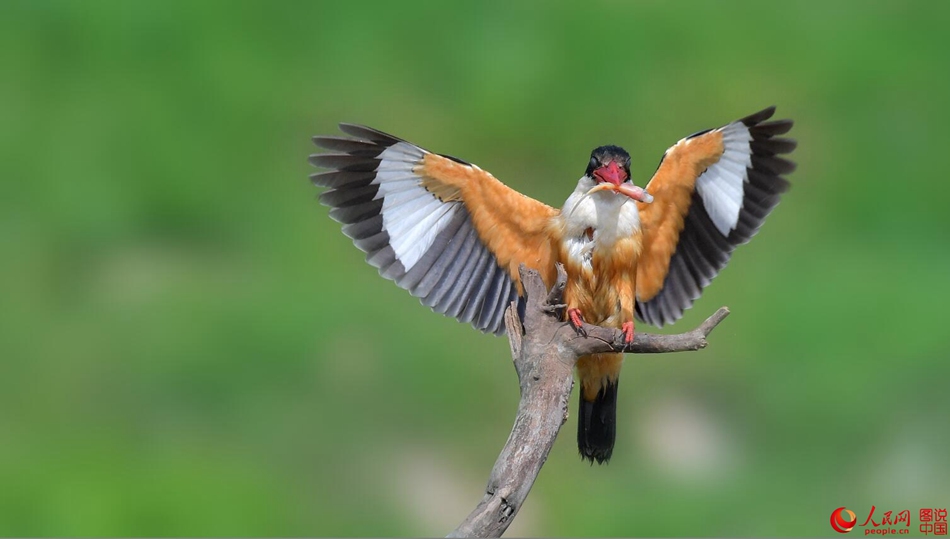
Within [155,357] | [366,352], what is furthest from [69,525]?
[366,352]

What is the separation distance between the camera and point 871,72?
1406 centimetres

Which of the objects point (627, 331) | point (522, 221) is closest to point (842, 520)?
point (627, 331)

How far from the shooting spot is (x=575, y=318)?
6617mm

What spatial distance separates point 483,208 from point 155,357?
14.8ft

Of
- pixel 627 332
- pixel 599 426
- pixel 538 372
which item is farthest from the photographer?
pixel 599 426

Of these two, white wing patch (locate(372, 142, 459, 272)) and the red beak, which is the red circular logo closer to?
the red beak

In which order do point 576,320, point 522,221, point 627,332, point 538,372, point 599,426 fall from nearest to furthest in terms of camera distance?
point 538,372 → point 576,320 → point 627,332 → point 522,221 → point 599,426

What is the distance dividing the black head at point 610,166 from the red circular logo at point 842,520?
9.27 ft

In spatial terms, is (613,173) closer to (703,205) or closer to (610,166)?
(610,166)

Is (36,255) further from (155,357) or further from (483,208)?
(483,208)

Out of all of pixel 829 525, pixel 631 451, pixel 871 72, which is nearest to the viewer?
pixel 829 525

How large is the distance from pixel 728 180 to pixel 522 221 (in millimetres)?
985

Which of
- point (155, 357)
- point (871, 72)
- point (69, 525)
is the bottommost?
point (69, 525)

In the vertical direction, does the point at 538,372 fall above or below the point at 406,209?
below
